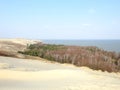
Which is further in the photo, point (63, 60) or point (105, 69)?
point (63, 60)

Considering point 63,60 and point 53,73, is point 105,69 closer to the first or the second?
point 63,60

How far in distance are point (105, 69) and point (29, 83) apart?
8.09 m

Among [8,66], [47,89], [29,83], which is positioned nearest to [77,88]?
[47,89]

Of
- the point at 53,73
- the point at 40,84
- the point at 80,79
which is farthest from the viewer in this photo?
the point at 53,73

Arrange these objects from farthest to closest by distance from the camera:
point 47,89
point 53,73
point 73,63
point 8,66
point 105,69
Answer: point 73,63
point 105,69
point 8,66
point 53,73
point 47,89

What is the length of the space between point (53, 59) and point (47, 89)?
1128 centimetres

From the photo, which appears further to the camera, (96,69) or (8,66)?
(96,69)

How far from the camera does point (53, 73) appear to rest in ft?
47.0

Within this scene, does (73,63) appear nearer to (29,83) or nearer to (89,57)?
(89,57)

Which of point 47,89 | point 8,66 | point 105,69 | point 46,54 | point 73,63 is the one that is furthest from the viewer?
point 46,54

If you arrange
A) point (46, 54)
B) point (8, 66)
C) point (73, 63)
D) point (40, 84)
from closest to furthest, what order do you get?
1. point (40, 84)
2. point (8, 66)
3. point (73, 63)
4. point (46, 54)

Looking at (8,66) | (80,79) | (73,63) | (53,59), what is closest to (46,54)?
(53,59)

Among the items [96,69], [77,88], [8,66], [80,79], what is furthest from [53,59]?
[77,88]

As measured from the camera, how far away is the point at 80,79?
524 inches
